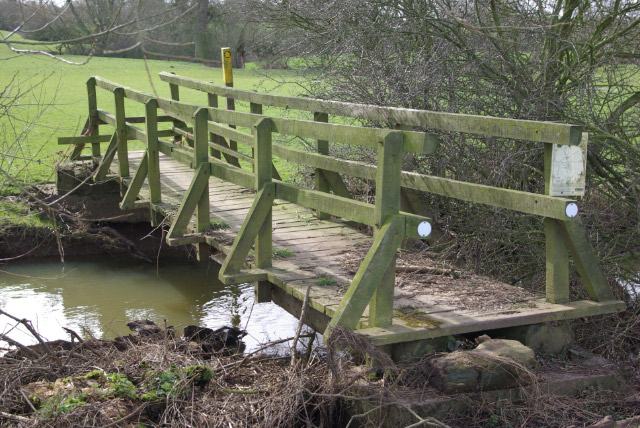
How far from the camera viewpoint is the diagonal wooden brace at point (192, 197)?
23.3 ft

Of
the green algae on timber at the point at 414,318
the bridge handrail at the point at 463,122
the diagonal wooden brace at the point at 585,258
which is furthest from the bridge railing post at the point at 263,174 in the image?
the diagonal wooden brace at the point at 585,258

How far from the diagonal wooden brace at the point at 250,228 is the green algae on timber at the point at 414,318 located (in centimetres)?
144

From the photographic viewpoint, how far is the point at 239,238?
598cm

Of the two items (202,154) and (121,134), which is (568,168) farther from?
(121,134)

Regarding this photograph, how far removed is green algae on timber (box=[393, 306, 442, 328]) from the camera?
15.9ft

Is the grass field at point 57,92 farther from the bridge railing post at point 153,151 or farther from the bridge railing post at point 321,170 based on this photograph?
the bridge railing post at point 321,170

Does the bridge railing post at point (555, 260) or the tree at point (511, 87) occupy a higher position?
the tree at point (511, 87)

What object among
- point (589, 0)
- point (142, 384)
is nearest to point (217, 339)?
point (142, 384)

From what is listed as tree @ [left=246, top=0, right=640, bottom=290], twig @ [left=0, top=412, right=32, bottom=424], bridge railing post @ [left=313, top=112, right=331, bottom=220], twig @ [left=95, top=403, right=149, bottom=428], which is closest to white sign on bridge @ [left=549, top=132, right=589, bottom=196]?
tree @ [left=246, top=0, right=640, bottom=290]

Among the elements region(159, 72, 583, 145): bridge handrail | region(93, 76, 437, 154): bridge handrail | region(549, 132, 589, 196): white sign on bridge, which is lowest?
region(549, 132, 589, 196): white sign on bridge

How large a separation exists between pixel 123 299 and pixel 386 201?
18.0 ft

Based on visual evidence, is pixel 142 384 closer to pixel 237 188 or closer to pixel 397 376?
pixel 397 376

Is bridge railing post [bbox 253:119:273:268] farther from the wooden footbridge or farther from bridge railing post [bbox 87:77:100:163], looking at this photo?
bridge railing post [bbox 87:77:100:163]

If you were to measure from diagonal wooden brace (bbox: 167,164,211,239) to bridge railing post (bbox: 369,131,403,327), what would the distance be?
2718 mm
